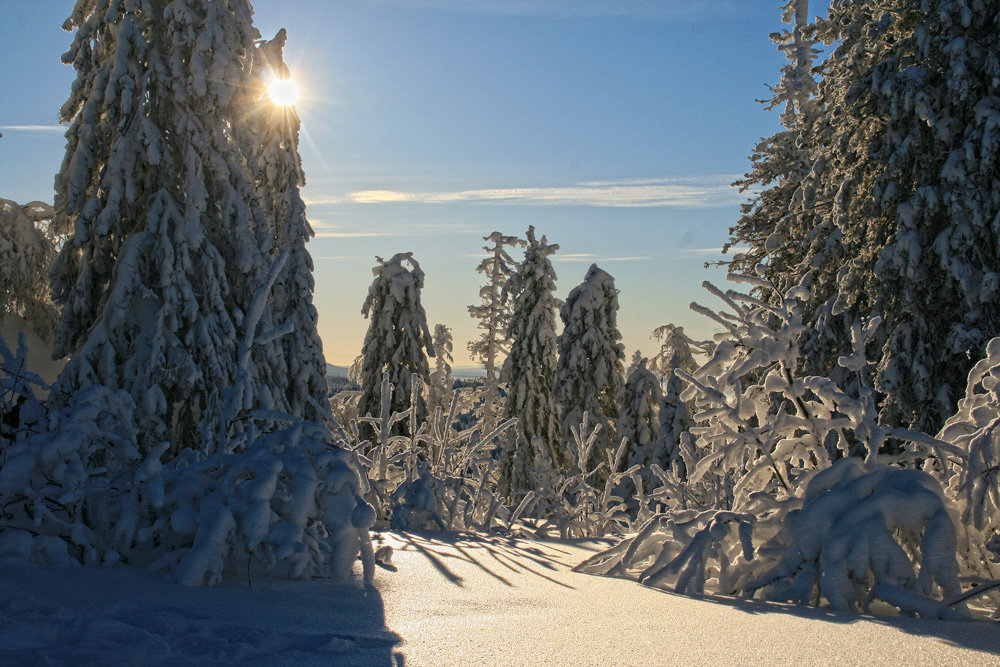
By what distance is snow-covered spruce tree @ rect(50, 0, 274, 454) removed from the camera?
11.2 metres

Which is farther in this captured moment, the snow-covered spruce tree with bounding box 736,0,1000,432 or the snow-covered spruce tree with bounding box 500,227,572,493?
the snow-covered spruce tree with bounding box 500,227,572,493

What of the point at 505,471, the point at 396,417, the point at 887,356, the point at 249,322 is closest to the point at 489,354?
the point at 505,471

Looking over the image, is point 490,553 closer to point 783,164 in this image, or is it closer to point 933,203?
point 933,203

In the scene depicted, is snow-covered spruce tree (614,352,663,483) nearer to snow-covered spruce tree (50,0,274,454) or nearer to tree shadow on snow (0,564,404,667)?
snow-covered spruce tree (50,0,274,454)

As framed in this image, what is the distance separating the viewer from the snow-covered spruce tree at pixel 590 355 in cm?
2548

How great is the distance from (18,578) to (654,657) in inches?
97.5

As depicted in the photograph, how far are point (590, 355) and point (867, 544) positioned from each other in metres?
22.7

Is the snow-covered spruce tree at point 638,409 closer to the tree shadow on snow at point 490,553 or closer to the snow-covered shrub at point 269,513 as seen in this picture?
the tree shadow on snow at point 490,553

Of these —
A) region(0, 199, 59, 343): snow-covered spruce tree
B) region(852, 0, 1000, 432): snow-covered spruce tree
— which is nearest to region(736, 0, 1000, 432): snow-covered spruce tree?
region(852, 0, 1000, 432): snow-covered spruce tree

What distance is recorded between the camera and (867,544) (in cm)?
307

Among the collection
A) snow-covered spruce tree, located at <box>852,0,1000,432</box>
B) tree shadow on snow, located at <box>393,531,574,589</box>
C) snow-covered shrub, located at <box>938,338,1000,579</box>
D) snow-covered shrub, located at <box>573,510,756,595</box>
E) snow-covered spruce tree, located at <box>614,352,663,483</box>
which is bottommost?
tree shadow on snow, located at <box>393,531,574,589</box>

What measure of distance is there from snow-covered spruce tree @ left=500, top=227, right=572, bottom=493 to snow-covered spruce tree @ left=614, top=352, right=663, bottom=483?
267cm

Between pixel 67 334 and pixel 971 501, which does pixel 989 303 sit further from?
pixel 67 334

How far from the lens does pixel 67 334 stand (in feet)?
38.3
